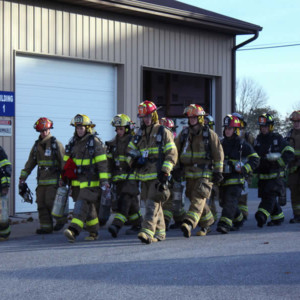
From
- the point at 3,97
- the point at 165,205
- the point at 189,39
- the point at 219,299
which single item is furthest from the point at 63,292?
the point at 189,39

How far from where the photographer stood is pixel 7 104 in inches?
523

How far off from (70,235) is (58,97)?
5.97 m

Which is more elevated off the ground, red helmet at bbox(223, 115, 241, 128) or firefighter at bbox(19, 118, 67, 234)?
red helmet at bbox(223, 115, 241, 128)

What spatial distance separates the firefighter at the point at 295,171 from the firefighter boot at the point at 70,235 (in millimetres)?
4586

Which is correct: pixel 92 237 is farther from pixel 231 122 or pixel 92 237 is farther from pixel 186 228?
pixel 231 122

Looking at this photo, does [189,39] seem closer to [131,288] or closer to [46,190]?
[46,190]

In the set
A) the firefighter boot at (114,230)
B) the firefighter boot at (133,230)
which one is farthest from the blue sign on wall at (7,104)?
the firefighter boot at (114,230)

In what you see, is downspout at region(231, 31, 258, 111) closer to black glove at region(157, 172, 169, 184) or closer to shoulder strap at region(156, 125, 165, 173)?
shoulder strap at region(156, 125, 165, 173)

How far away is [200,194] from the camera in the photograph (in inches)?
384

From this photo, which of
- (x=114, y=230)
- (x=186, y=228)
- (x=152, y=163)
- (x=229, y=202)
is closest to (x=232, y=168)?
(x=229, y=202)

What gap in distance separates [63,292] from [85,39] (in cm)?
946

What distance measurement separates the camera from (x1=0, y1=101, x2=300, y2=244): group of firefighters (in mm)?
9445

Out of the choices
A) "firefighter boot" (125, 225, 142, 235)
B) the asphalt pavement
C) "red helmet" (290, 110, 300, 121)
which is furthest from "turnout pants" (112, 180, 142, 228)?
"red helmet" (290, 110, 300, 121)

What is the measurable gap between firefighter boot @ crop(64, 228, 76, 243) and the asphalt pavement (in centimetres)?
12
